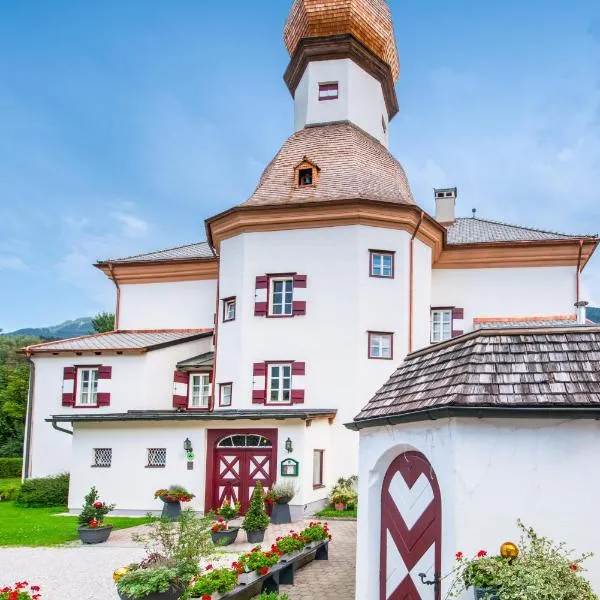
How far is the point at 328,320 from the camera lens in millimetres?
22219

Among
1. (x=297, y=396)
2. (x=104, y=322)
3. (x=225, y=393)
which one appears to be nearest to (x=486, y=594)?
(x=297, y=396)

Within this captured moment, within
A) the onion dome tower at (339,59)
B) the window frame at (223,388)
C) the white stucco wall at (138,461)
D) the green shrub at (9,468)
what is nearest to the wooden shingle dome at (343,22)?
the onion dome tower at (339,59)

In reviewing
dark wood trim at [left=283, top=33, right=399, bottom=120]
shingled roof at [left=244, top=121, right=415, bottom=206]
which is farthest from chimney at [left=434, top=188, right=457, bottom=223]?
dark wood trim at [left=283, top=33, right=399, bottom=120]

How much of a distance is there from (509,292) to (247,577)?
19153mm

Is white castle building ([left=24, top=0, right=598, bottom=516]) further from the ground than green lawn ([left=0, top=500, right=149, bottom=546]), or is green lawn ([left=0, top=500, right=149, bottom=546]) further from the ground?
white castle building ([left=24, top=0, right=598, bottom=516])

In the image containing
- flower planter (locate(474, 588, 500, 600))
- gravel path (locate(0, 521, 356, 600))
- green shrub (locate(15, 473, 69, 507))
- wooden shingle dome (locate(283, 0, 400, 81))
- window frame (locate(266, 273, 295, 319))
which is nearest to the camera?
flower planter (locate(474, 588, 500, 600))

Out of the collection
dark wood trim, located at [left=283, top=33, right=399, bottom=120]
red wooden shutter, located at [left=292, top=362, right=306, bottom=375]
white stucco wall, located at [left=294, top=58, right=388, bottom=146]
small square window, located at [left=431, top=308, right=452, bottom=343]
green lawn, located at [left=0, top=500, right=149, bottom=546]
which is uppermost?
dark wood trim, located at [left=283, top=33, right=399, bottom=120]

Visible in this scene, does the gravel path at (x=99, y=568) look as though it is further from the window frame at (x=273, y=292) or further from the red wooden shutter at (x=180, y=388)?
the red wooden shutter at (x=180, y=388)

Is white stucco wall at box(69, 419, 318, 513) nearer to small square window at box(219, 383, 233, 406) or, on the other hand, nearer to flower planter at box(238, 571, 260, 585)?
small square window at box(219, 383, 233, 406)

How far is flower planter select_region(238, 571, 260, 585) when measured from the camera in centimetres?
927

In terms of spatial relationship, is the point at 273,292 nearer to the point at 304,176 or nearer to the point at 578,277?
the point at 304,176

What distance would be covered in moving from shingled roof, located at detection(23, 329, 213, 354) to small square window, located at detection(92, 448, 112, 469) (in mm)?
4607

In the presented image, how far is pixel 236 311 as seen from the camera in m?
23.1

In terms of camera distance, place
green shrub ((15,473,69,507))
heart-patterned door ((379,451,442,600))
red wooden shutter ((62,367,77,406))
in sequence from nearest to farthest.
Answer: heart-patterned door ((379,451,442,600))
green shrub ((15,473,69,507))
red wooden shutter ((62,367,77,406))
